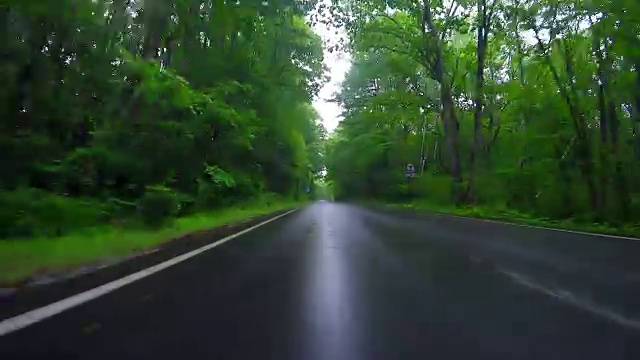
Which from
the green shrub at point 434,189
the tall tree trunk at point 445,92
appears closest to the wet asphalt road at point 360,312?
the tall tree trunk at point 445,92

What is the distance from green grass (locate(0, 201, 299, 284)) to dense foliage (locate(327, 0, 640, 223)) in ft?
56.9

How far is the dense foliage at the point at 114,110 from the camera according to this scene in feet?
48.9

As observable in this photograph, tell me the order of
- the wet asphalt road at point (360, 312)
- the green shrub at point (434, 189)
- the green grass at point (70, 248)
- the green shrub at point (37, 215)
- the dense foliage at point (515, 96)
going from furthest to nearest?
the green shrub at point (434, 189), the dense foliage at point (515, 96), the green shrub at point (37, 215), the green grass at point (70, 248), the wet asphalt road at point (360, 312)

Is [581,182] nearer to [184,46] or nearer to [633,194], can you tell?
[633,194]

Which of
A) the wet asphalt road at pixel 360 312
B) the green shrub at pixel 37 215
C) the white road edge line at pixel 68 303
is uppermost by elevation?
the green shrub at pixel 37 215

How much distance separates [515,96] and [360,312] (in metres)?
31.5

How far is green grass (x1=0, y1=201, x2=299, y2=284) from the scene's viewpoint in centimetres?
809

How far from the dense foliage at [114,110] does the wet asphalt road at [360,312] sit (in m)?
5.75

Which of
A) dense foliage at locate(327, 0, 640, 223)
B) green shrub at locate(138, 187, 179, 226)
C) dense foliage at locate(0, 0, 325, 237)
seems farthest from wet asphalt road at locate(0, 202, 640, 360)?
dense foliage at locate(327, 0, 640, 223)

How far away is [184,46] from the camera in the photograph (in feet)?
87.9

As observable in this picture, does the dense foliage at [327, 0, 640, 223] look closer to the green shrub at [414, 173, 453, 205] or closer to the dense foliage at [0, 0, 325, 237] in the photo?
the green shrub at [414, 173, 453, 205]

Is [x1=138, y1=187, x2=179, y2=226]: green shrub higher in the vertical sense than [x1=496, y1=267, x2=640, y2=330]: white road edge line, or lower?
higher

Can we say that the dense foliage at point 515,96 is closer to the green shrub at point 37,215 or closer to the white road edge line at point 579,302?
the white road edge line at point 579,302

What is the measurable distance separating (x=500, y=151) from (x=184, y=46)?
3677 cm
